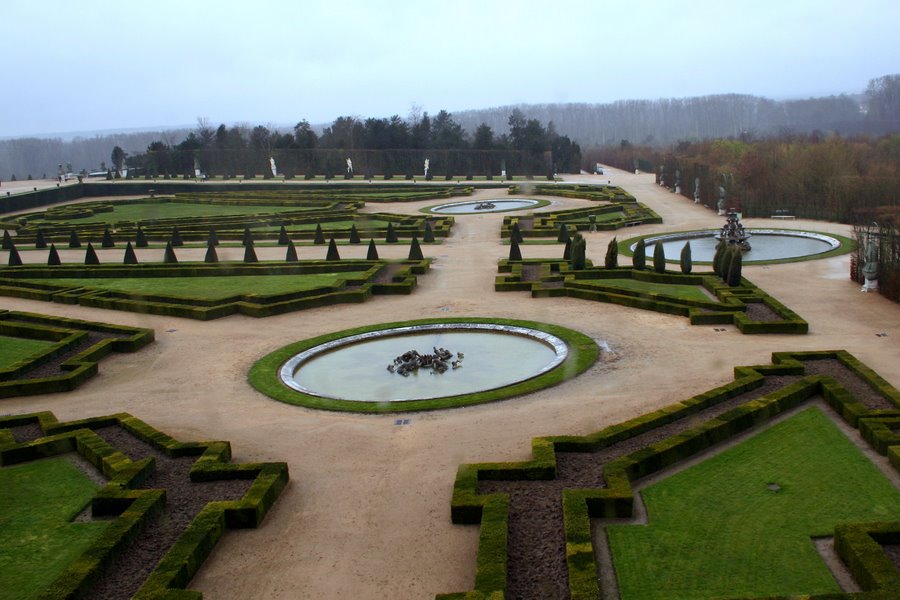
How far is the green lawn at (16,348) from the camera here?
2232 cm

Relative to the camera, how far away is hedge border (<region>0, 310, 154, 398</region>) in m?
19.8

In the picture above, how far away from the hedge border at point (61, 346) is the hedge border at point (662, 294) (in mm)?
12217

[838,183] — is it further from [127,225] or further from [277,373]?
[127,225]

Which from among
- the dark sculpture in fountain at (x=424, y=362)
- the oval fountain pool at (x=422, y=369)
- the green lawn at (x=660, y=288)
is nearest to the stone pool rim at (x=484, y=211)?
Result: the green lawn at (x=660, y=288)

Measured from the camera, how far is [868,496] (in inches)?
499

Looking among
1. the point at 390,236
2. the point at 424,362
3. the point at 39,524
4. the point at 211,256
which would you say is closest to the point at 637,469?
the point at 424,362

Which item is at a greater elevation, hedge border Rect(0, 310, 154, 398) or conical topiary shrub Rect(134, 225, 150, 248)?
conical topiary shrub Rect(134, 225, 150, 248)

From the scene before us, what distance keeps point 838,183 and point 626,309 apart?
25.1 meters

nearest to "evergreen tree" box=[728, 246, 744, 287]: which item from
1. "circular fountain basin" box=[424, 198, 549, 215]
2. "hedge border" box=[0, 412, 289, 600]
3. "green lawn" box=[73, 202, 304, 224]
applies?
"hedge border" box=[0, 412, 289, 600]

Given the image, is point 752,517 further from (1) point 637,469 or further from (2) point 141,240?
(2) point 141,240

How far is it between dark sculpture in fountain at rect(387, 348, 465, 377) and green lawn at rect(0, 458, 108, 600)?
7.56 metres

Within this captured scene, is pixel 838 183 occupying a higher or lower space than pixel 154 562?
higher

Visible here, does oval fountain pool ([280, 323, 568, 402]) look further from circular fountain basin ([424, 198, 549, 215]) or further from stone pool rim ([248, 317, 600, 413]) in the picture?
circular fountain basin ([424, 198, 549, 215])

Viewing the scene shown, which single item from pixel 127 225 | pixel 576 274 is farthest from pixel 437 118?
pixel 576 274
